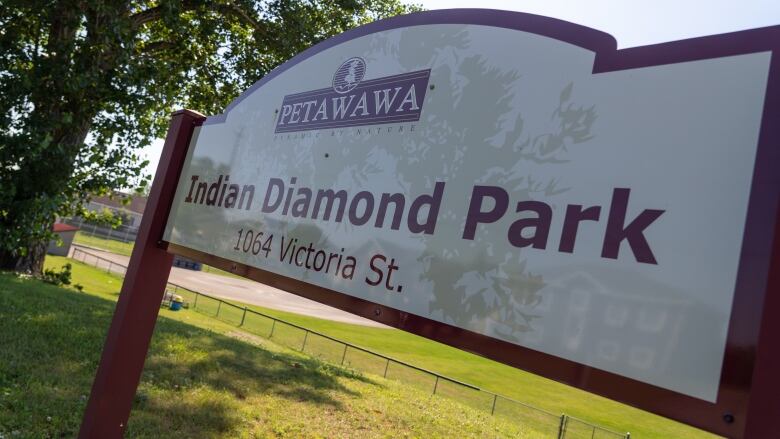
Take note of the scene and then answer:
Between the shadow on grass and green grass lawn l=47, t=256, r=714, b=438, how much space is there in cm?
757

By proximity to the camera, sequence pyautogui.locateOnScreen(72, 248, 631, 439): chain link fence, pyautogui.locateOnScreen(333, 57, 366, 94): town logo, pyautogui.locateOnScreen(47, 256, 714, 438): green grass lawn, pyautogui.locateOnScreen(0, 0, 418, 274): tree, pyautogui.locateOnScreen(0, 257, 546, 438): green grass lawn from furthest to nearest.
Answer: pyautogui.locateOnScreen(47, 256, 714, 438): green grass lawn < pyautogui.locateOnScreen(72, 248, 631, 439): chain link fence < pyautogui.locateOnScreen(0, 0, 418, 274): tree < pyautogui.locateOnScreen(0, 257, 546, 438): green grass lawn < pyautogui.locateOnScreen(333, 57, 366, 94): town logo

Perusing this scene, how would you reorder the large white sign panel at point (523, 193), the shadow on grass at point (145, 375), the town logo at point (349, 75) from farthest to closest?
the shadow on grass at point (145, 375)
the town logo at point (349, 75)
the large white sign panel at point (523, 193)

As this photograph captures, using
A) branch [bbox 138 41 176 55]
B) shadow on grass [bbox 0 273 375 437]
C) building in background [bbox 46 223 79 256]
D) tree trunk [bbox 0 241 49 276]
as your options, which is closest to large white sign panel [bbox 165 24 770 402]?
shadow on grass [bbox 0 273 375 437]

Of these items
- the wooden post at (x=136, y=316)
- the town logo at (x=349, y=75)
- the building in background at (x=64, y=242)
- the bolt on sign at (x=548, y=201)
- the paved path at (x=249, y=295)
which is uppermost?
the town logo at (x=349, y=75)

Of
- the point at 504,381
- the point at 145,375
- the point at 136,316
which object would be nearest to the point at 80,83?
the point at 145,375

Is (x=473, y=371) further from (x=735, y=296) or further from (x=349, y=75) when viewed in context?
(x=735, y=296)

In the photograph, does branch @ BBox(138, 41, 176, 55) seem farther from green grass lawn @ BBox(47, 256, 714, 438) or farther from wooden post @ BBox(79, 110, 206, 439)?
wooden post @ BBox(79, 110, 206, 439)

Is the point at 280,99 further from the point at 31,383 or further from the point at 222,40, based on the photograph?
the point at 222,40

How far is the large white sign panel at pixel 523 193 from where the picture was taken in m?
1.66

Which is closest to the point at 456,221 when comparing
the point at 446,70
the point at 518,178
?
the point at 518,178

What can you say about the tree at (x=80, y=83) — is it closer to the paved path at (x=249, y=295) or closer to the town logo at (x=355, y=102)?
the town logo at (x=355, y=102)

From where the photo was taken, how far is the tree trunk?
1322 centimetres

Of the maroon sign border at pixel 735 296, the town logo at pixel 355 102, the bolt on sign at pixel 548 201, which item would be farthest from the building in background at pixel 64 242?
the maroon sign border at pixel 735 296

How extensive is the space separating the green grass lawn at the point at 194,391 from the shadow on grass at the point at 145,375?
0.01 m
